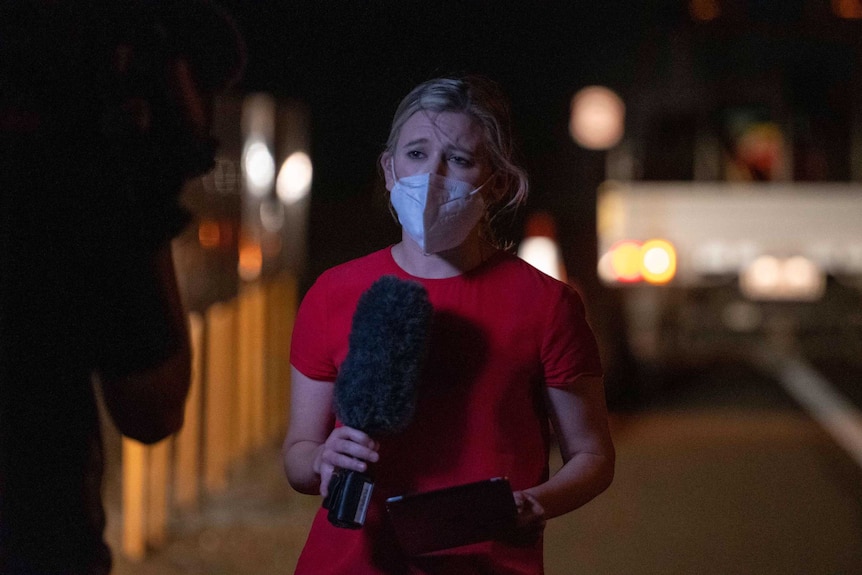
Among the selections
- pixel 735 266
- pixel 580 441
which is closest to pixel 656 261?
pixel 735 266

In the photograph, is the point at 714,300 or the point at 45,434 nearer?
the point at 45,434

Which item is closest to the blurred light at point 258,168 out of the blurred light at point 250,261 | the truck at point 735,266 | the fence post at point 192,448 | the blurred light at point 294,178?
the blurred light at point 294,178

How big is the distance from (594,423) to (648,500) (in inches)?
199

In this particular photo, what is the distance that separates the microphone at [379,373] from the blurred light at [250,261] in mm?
4950

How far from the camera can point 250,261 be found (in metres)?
7.36

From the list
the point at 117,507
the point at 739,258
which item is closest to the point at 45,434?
the point at 117,507

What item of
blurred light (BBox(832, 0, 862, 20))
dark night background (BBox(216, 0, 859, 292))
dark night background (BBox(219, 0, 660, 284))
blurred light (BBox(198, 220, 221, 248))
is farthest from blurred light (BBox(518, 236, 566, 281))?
blurred light (BBox(832, 0, 862, 20))

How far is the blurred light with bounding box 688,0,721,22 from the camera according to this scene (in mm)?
3861

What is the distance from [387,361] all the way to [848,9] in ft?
7.77

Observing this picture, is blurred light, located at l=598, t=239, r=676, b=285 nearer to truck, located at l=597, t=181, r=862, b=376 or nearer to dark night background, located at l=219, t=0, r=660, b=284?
truck, located at l=597, t=181, r=862, b=376

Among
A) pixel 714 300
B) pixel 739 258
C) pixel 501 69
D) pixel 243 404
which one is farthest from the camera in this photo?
pixel 739 258

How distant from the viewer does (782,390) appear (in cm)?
1323

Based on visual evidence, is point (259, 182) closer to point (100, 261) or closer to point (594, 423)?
point (100, 261)

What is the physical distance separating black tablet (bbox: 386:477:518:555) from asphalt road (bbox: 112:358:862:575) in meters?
2.85
